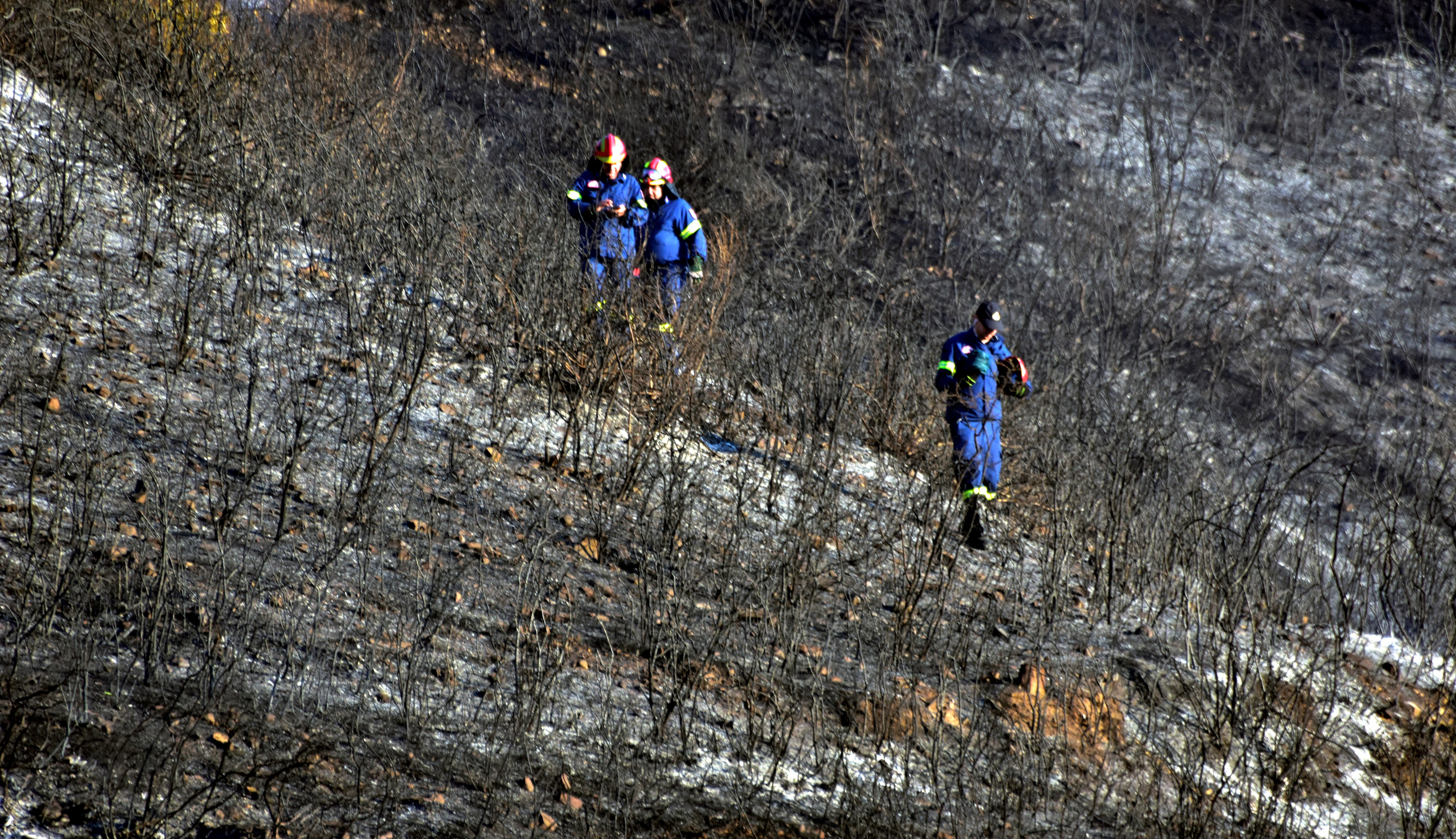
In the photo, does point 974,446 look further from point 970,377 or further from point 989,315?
point 989,315

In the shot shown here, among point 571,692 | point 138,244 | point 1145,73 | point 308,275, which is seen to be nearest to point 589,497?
point 571,692

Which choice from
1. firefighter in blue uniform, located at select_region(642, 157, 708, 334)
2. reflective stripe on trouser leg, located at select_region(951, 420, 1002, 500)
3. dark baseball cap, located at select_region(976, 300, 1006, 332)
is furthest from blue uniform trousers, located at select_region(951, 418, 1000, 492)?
firefighter in blue uniform, located at select_region(642, 157, 708, 334)

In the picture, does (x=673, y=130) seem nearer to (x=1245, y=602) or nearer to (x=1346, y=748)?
(x=1245, y=602)

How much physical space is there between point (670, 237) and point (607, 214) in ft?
1.68

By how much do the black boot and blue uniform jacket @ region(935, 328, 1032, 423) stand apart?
552 millimetres

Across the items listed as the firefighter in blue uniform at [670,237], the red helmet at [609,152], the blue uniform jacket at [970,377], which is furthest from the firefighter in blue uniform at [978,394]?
the red helmet at [609,152]

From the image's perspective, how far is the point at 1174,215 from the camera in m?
15.4

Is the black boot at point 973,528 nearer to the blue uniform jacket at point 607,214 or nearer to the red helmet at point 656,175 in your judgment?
the blue uniform jacket at point 607,214

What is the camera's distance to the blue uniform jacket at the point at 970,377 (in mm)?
6750

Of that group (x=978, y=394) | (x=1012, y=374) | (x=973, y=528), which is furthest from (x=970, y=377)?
(x=973, y=528)

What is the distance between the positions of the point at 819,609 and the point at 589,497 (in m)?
1.43

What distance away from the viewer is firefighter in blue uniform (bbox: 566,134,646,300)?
7867 millimetres

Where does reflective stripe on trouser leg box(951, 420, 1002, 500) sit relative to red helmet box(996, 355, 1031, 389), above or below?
below

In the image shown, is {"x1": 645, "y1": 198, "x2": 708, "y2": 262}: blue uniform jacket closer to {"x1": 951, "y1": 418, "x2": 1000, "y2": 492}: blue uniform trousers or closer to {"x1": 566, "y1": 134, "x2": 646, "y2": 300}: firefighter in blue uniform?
{"x1": 566, "y1": 134, "x2": 646, "y2": 300}: firefighter in blue uniform
